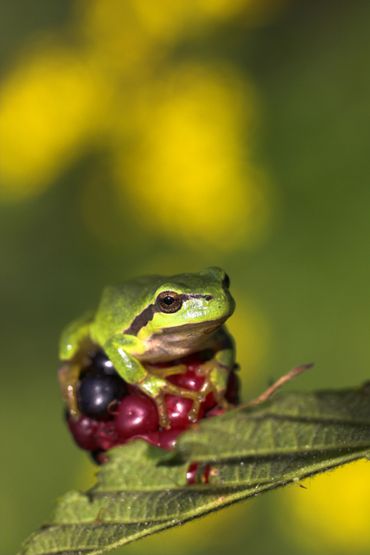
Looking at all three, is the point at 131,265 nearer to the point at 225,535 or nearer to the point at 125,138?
the point at 125,138

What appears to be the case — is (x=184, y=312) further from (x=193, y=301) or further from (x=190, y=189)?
(x=190, y=189)

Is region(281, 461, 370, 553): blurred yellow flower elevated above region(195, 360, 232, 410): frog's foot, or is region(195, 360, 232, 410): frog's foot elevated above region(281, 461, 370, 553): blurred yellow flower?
region(195, 360, 232, 410): frog's foot

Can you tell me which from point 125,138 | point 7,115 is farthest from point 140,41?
point 7,115

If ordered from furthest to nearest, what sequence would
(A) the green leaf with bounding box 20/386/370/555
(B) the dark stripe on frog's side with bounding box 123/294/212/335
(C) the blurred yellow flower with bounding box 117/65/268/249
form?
(C) the blurred yellow flower with bounding box 117/65/268/249, (B) the dark stripe on frog's side with bounding box 123/294/212/335, (A) the green leaf with bounding box 20/386/370/555

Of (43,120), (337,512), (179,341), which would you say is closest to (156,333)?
(179,341)

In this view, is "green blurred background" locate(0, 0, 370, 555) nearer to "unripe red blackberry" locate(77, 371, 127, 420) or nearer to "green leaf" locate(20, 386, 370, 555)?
"unripe red blackberry" locate(77, 371, 127, 420)

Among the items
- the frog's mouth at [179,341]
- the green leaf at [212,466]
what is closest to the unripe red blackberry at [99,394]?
the frog's mouth at [179,341]

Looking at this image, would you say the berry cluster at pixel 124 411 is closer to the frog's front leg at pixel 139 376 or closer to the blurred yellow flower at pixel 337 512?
the frog's front leg at pixel 139 376

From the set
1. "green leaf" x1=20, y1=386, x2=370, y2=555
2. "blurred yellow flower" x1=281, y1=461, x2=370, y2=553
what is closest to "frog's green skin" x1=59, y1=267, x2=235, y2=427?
"green leaf" x1=20, y1=386, x2=370, y2=555
